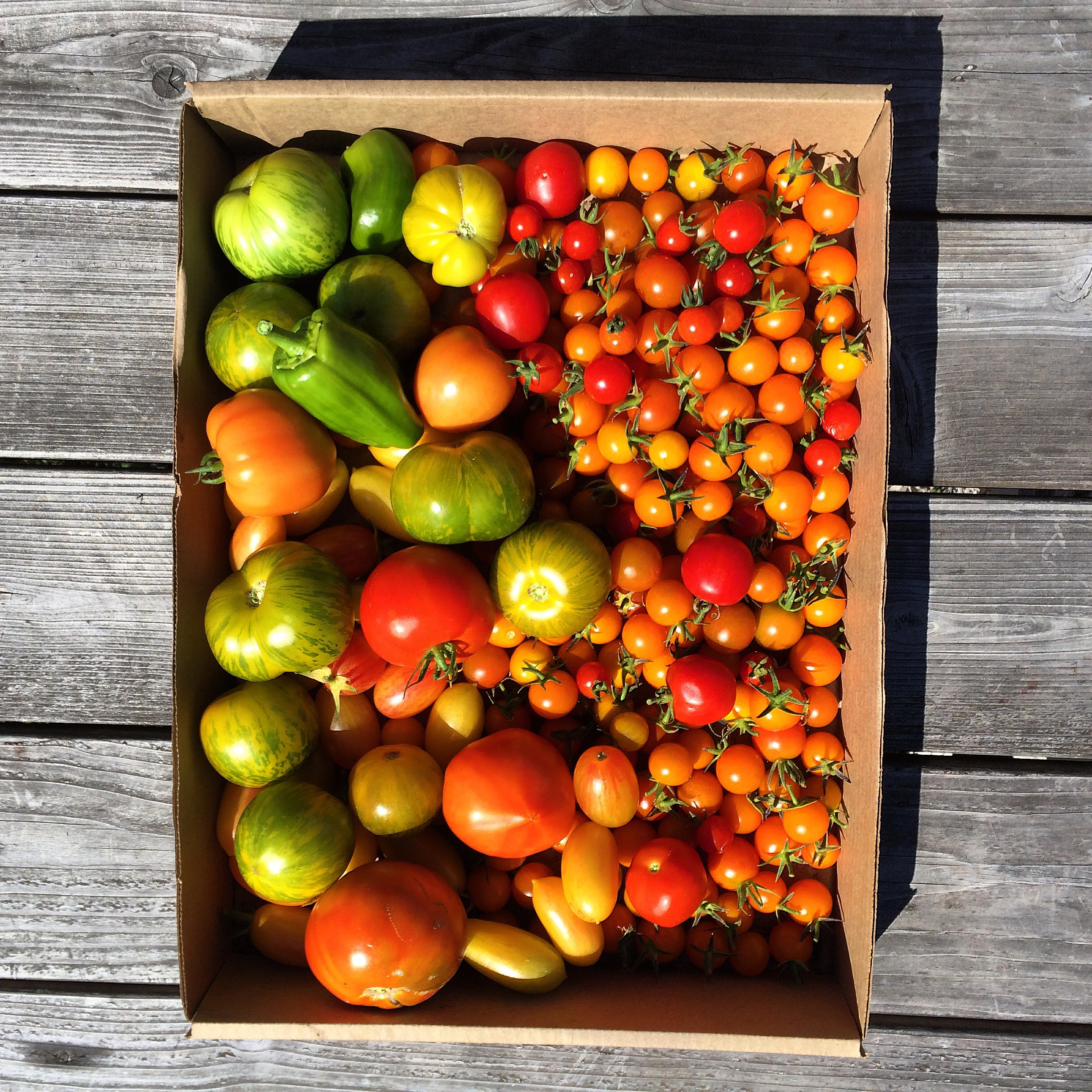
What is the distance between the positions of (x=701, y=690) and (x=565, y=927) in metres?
0.37

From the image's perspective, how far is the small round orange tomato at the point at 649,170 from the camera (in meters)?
1.17

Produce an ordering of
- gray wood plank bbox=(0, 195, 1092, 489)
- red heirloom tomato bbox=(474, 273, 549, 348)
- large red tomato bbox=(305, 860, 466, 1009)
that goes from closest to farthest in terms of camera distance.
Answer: large red tomato bbox=(305, 860, 466, 1009)
red heirloom tomato bbox=(474, 273, 549, 348)
gray wood plank bbox=(0, 195, 1092, 489)

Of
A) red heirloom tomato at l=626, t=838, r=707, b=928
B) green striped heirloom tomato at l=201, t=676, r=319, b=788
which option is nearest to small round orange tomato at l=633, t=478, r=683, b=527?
red heirloom tomato at l=626, t=838, r=707, b=928

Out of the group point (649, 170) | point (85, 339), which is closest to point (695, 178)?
point (649, 170)

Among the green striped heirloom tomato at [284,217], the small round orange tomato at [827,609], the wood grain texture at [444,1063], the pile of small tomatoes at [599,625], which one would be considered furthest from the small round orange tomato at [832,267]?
the wood grain texture at [444,1063]

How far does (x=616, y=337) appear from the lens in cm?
110

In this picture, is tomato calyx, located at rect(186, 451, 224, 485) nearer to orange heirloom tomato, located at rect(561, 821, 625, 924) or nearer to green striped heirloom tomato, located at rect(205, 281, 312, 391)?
green striped heirloom tomato, located at rect(205, 281, 312, 391)

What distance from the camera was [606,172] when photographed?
1.18 metres

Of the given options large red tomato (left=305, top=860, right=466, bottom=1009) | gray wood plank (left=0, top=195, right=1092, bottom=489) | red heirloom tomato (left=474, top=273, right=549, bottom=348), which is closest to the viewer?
large red tomato (left=305, top=860, right=466, bottom=1009)

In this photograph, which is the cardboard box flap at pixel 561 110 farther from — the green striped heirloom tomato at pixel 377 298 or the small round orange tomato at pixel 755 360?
the small round orange tomato at pixel 755 360

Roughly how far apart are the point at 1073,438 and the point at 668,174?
0.72 meters

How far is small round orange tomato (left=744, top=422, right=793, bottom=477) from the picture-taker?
112 centimetres

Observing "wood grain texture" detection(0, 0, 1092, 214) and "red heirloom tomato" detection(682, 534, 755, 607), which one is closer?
"red heirloom tomato" detection(682, 534, 755, 607)

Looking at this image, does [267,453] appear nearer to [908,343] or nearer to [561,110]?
[561,110]
